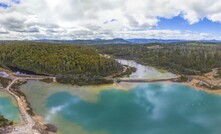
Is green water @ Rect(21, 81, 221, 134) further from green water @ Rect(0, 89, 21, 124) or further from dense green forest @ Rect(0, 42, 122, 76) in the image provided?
dense green forest @ Rect(0, 42, 122, 76)

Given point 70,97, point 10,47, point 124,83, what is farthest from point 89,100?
point 10,47

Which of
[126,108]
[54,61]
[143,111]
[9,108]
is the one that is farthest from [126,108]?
[54,61]

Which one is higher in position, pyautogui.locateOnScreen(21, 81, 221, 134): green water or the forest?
the forest

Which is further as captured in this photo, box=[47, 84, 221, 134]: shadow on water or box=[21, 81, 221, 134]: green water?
box=[47, 84, 221, 134]: shadow on water

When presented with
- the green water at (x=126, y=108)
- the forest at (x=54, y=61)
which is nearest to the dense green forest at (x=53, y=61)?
the forest at (x=54, y=61)

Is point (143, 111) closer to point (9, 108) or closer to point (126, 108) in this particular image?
point (126, 108)

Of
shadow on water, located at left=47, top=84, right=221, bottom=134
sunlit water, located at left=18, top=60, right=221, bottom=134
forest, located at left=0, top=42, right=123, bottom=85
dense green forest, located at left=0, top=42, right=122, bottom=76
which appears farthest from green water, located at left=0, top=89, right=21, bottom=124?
dense green forest, located at left=0, top=42, right=122, bottom=76

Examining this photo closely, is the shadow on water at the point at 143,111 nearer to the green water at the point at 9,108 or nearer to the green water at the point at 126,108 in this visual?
the green water at the point at 126,108

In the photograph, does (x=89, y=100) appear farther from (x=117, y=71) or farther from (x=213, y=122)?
(x=117, y=71)
